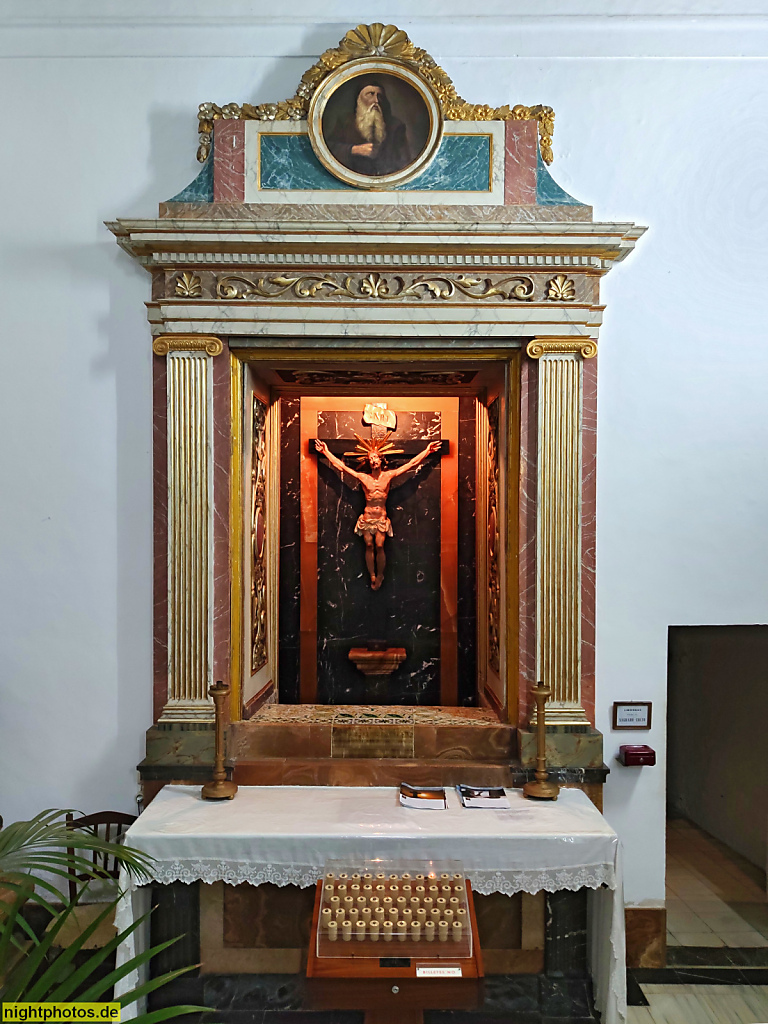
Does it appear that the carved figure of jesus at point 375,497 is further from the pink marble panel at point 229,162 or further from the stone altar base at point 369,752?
the pink marble panel at point 229,162

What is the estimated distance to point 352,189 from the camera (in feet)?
13.7

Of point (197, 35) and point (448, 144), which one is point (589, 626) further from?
point (197, 35)

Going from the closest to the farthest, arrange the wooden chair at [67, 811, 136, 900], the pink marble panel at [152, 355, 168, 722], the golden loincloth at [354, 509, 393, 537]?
the wooden chair at [67, 811, 136, 900], the pink marble panel at [152, 355, 168, 722], the golden loincloth at [354, 509, 393, 537]

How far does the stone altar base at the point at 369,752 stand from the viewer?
13.7 feet

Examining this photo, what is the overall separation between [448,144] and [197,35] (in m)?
1.64

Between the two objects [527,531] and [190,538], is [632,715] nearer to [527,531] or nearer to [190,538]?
[527,531]

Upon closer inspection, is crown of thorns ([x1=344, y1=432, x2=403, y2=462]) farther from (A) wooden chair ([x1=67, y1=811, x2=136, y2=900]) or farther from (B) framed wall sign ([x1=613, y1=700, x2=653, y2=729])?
(A) wooden chair ([x1=67, y1=811, x2=136, y2=900])

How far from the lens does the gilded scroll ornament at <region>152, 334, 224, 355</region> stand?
13.6ft

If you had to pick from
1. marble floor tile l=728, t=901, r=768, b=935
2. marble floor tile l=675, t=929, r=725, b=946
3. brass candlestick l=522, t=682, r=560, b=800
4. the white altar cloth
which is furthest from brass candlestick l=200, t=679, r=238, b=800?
marble floor tile l=728, t=901, r=768, b=935

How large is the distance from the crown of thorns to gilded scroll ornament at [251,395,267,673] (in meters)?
1.03

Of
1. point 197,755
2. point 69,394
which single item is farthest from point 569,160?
point 197,755

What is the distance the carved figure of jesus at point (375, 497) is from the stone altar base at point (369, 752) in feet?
5.79

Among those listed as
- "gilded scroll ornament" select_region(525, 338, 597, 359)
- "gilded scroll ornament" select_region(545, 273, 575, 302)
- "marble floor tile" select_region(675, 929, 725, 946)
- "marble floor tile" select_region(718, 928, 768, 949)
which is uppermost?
"gilded scroll ornament" select_region(545, 273, 575, 302)

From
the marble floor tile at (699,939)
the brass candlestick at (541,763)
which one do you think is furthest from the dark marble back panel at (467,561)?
the marble floor tile at (699,939)
